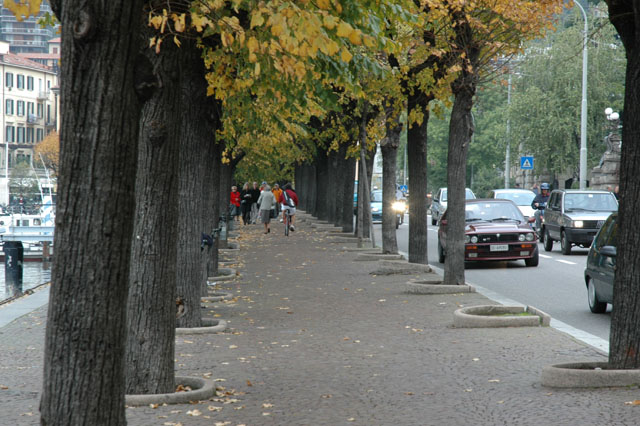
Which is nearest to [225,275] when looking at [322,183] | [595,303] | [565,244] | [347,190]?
[595,303]

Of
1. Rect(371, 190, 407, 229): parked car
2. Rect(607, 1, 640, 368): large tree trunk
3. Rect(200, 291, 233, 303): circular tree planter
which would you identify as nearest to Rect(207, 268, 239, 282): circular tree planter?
Rect(200, 291, 233, 303): circular tree planter

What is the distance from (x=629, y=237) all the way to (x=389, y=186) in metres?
15.6

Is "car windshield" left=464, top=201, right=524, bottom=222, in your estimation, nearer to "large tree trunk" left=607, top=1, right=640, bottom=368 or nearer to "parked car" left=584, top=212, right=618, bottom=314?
"parked car" left=584, top=212, right=618, bottom=314

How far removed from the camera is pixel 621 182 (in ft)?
27.6

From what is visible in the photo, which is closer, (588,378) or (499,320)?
(588,378)

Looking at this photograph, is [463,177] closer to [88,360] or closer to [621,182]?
[621,182]

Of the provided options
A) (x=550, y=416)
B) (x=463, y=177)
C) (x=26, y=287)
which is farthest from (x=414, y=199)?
(x=550, y=416)

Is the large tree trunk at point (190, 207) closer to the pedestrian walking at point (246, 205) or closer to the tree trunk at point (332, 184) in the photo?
the tree trunk at point (332, 184)

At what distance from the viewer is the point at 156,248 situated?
8445mm

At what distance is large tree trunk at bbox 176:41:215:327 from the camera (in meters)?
12.1

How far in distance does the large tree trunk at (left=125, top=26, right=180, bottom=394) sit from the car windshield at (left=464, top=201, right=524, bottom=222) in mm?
16535

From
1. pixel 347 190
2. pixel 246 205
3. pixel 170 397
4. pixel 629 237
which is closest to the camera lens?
pixel 170 397

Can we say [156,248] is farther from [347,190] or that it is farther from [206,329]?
[347,190]

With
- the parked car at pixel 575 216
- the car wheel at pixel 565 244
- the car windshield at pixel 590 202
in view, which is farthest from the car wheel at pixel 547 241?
the car wheel at pixel 565 244
